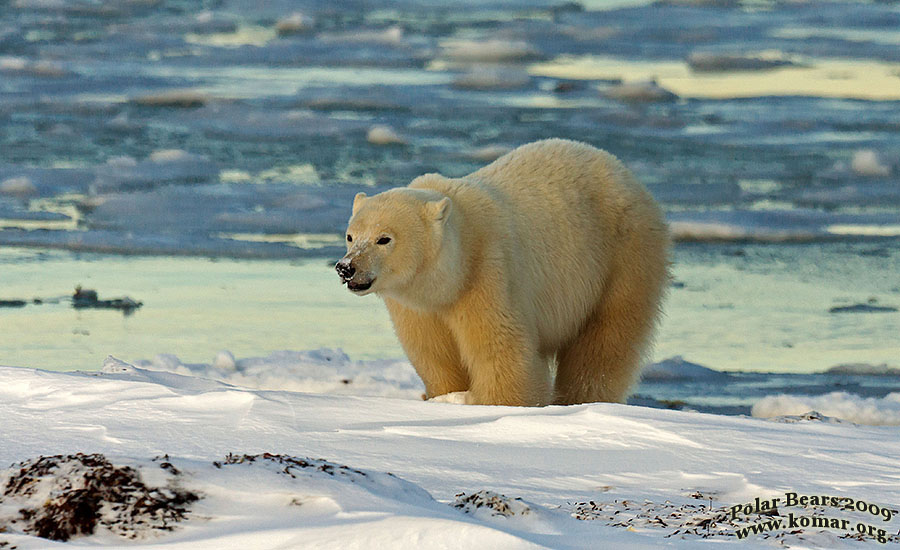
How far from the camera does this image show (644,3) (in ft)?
67.6

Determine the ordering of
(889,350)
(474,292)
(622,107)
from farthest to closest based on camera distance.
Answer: (622,107) < (889,350) < (474,292)

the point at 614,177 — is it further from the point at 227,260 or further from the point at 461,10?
the point at 461,10

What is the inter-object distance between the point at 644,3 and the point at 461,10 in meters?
2.63

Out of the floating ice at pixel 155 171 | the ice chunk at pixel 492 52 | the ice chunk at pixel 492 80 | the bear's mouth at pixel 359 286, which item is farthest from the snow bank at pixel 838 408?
the ice chunk at pixel 492 52

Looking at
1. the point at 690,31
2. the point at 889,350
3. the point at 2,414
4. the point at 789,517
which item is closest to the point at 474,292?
the point at 2,414

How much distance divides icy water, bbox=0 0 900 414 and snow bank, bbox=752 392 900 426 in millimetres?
369

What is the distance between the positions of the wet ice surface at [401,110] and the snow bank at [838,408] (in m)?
3.42

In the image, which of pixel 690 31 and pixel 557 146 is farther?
pixel 690 31

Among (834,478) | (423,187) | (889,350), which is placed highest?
(423,187)

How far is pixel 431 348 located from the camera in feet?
17.7

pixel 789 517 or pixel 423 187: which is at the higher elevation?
pixel 423 187

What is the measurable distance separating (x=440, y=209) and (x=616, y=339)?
3.64ft

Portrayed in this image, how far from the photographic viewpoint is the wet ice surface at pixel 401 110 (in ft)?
32.4

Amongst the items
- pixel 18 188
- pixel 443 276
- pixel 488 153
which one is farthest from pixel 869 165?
pixel 443 276
